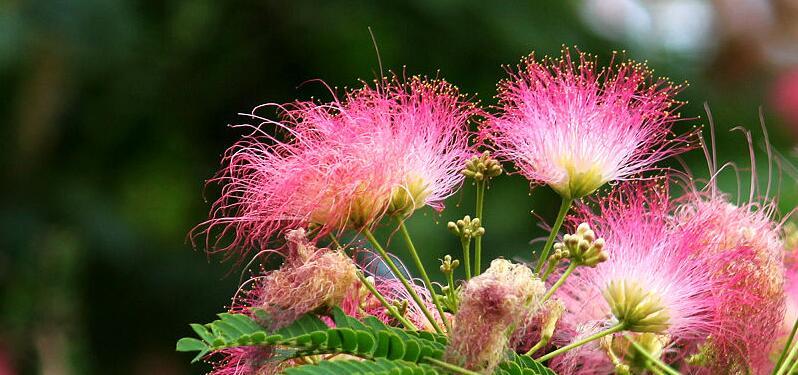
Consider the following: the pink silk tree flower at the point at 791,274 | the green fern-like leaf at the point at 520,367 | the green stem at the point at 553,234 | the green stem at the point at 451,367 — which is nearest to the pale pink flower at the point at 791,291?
the pink silk tree flower at the point at 791,274

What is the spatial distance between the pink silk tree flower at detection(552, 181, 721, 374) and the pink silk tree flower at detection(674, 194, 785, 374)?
1.0 inches

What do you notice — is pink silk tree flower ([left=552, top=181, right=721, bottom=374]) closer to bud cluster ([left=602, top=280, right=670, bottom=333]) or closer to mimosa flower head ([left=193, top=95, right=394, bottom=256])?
bud cluster ([left=602, top=280, right=670, bottom=333])

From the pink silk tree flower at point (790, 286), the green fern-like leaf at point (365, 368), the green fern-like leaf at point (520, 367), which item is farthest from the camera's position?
the pink silk tree flower at point (790, 286)

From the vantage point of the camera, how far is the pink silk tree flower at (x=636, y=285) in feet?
7.35

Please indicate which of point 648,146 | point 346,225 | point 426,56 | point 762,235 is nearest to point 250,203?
point 346,225

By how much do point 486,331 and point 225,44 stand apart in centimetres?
629

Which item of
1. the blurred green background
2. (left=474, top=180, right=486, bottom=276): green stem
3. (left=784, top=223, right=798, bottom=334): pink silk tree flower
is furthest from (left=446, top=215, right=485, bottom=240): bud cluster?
the blurred green background

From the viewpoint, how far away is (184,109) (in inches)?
314

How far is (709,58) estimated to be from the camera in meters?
7.87

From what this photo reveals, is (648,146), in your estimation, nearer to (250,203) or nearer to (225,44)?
(250,203)

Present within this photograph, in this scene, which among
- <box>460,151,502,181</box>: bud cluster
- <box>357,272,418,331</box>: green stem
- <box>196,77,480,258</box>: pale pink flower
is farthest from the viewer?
<box>460,151,502,181</box>: bud cluster

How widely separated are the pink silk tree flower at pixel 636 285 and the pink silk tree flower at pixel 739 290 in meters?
0.03

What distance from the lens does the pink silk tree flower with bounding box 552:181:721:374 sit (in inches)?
88.2

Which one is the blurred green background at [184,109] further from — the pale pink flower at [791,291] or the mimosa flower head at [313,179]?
the mimosa flower head at [313,179]
